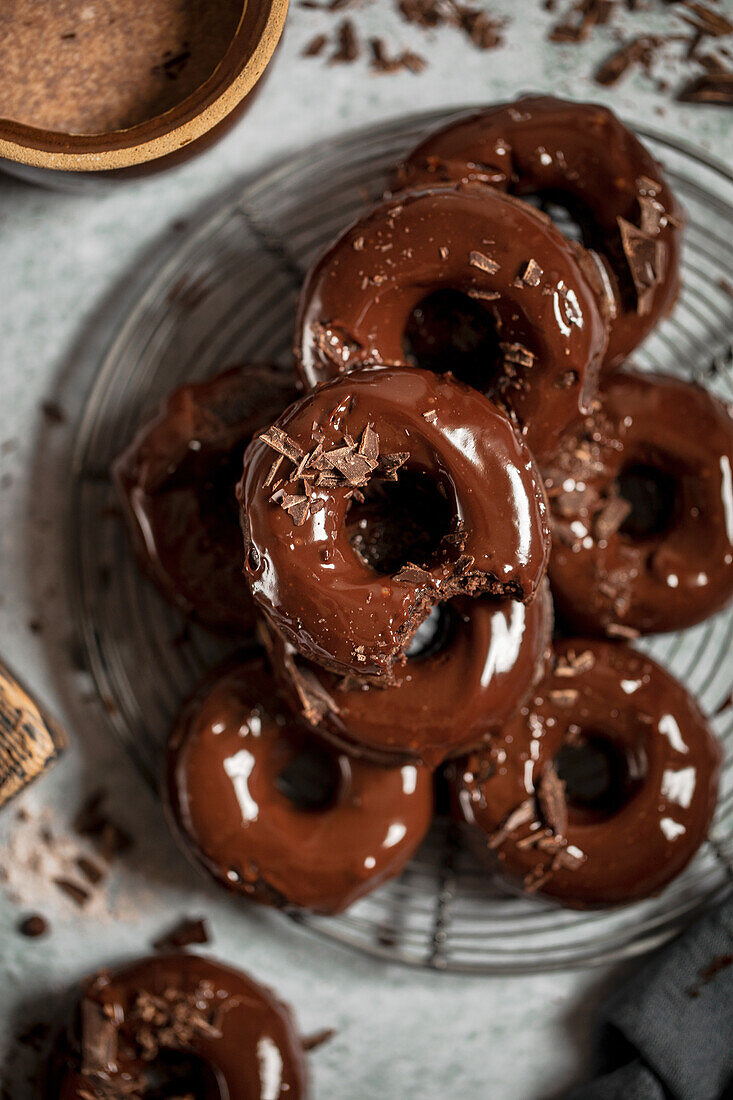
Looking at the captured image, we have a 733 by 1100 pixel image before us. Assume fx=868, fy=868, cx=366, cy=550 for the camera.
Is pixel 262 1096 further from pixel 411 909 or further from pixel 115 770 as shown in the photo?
pixel 115 770

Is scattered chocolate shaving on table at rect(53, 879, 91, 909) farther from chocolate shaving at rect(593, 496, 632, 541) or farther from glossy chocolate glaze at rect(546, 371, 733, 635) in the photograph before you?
chocolate shaving at rect(593, 496, 632, 541)

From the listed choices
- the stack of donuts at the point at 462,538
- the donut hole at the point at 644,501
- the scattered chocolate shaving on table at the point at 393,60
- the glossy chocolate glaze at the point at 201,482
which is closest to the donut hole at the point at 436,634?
the stack of donuts at the point at 462,538

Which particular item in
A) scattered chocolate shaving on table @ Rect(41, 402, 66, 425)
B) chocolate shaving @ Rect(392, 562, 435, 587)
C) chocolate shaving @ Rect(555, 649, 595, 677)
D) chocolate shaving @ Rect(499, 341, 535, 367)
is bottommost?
scattered chocolate shaving on table @ Rect(41, 402, 66, 425)

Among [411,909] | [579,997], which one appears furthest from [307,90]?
[579,997]

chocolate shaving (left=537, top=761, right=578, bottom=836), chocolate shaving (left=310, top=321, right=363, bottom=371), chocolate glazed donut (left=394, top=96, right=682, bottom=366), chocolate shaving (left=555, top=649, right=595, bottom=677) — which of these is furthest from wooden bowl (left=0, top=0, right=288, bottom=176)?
chocolate shaving (left=537, top=761, right=578, bottom=836)

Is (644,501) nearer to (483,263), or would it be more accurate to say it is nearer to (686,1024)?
(483,263)

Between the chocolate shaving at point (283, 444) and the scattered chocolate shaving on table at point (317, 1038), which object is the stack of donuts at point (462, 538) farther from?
the scattered chocolate shaving on table at point (317, 1038)
